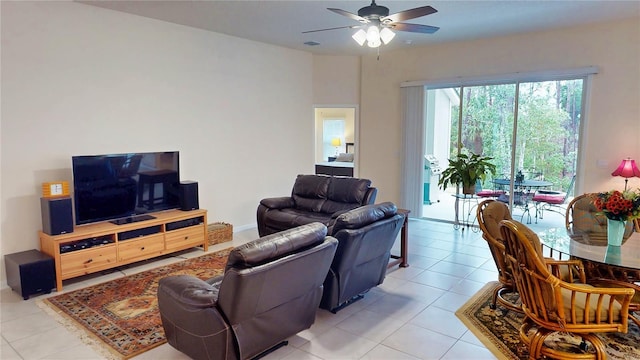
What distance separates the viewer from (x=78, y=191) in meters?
4.34

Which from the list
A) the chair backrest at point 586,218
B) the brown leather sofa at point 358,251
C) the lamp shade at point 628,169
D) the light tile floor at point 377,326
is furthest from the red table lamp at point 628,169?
the brown leather sofa at point 358,251

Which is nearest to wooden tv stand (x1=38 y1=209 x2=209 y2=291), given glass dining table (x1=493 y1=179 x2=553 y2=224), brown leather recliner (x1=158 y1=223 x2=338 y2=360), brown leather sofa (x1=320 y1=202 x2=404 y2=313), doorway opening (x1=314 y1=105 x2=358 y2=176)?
brown leather recliner (x1=158 y1=223 x2=338 y2=360)

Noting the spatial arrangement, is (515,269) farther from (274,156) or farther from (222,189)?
(274,156)

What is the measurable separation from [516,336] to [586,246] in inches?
35.7

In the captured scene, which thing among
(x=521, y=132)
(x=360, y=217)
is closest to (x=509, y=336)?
(x=360, y=217)

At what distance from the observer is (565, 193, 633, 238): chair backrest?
378cm

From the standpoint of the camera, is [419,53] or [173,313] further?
[419,53]

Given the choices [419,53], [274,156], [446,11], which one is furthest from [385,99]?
[446,11]

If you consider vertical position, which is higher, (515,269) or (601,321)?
(515,269)

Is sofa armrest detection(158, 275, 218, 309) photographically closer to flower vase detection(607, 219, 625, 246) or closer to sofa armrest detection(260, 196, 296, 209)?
sofa armrest detection(260, 196, 296, 209)

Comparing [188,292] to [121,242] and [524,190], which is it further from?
[524,190]

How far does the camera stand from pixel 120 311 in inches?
143

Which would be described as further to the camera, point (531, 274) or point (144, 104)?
point (144, 104)

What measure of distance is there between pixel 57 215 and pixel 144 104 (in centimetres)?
181
